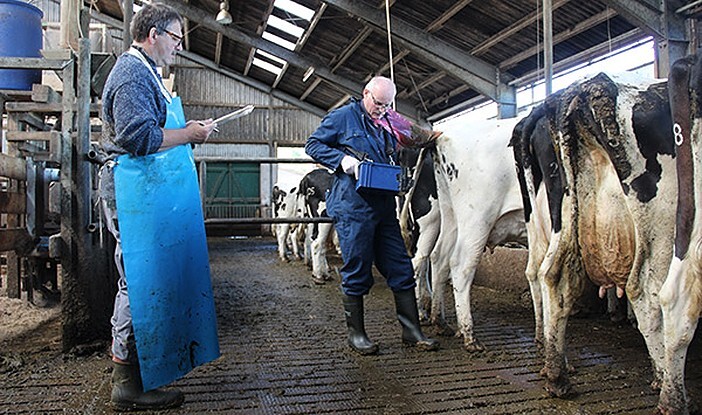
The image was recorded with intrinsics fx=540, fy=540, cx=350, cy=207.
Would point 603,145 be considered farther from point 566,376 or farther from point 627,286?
point 566,376

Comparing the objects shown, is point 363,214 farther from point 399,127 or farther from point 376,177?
point 399,127

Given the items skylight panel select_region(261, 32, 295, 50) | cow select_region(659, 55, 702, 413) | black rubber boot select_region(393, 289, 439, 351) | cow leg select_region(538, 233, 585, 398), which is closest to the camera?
cow select_region(659, 55, 702, 413)

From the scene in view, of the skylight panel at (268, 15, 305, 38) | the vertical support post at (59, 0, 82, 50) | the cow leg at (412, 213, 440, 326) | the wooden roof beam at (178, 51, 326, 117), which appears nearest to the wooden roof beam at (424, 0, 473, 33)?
the skylight panel at (268, 15, 305, 38)

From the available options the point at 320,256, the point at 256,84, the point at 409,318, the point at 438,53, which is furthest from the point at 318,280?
the point at 256,84

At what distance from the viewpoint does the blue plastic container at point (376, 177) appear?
3.43 m

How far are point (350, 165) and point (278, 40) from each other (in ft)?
48.7

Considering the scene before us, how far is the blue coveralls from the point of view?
144 inches

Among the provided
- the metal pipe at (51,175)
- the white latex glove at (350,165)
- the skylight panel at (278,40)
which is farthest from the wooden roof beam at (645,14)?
the skylight panel at (278,40)

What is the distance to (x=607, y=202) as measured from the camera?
8.61ft

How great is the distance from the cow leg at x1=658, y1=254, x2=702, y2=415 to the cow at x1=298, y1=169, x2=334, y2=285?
5.29m

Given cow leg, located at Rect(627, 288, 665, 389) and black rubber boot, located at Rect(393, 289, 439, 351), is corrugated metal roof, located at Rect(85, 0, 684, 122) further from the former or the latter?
cow leg, located at Rect(627, 288, 665, 389)

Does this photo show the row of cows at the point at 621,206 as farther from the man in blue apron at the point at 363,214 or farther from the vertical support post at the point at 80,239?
the vertical support post at the point at 80,239

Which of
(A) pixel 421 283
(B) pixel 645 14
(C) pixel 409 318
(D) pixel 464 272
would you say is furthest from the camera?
(B) pixel 645 14

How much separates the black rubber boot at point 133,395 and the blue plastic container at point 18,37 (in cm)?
283
